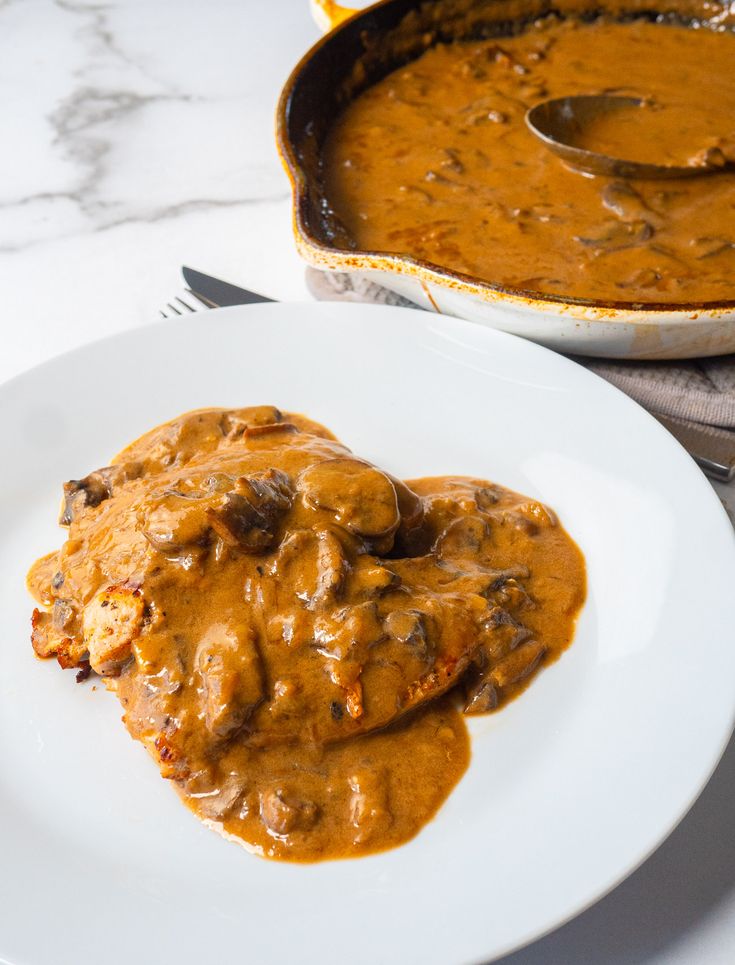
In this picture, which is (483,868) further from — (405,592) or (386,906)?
(405,592)

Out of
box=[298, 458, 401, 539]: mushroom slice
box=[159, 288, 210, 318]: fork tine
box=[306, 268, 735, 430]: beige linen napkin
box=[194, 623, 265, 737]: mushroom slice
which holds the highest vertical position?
box=[298, 458, 401, 539]: mushroom slice

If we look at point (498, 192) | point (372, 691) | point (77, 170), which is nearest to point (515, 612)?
point (372, 691)

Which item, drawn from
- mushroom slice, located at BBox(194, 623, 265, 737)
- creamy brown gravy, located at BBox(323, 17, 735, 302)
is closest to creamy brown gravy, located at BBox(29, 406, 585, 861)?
mushroom slice, located at BBox(194, 623, 265, 737)

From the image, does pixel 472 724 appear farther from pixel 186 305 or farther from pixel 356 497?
pixel 186 305

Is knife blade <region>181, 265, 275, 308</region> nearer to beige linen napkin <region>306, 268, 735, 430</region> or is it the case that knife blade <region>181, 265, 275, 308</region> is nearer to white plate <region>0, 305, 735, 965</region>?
white plate <region>0, 305, 735, 965</region>

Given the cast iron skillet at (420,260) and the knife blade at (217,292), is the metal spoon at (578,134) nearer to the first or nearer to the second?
the cast iron skillet at (420,260)
